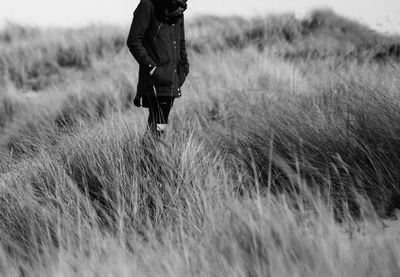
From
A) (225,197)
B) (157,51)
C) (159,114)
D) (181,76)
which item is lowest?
(225,197)

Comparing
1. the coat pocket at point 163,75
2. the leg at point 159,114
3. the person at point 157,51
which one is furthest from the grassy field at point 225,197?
the coat pocket at point 163,75

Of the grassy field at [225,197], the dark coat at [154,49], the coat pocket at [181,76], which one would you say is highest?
the dark coat at [154,49]

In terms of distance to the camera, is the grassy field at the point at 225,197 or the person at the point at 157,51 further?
the person at the point at 157,51

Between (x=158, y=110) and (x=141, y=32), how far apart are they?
58 cm

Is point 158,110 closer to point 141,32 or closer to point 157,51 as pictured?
point 157,51

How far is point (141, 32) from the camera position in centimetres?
326

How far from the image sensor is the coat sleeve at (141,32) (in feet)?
10.6

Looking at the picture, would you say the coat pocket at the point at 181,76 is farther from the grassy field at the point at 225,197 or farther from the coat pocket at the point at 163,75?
the grassy field at the point at 225,197

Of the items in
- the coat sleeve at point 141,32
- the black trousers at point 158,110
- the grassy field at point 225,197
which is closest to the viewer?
the grassy field at point 225,197

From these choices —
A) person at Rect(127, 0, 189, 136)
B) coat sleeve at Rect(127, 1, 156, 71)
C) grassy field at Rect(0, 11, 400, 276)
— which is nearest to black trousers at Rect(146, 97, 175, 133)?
person at Rect(127, 0, 189, 136)

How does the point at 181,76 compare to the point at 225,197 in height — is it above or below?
above

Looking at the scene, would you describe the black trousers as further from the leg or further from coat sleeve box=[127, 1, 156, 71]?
coat sleeve box=[127, 1, 156, 71]

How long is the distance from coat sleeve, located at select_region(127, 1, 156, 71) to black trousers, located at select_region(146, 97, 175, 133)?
11.1 inches

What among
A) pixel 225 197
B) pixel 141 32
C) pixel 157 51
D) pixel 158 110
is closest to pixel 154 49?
pixel 157 51
